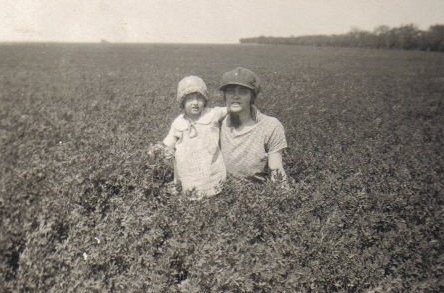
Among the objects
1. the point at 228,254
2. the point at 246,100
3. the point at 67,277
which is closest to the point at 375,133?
the point at 246,100

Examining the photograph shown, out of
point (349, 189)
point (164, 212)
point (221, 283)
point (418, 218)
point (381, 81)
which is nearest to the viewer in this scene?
point (221, 283)

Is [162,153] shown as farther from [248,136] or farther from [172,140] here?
[248,136]

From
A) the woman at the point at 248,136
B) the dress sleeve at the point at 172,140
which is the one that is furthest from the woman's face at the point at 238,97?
the dress sleeve at the point at 172,140

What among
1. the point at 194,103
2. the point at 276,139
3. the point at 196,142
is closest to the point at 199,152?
the point at 196,142

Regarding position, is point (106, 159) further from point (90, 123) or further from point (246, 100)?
point (90, 123)

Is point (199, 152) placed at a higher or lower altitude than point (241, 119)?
lower

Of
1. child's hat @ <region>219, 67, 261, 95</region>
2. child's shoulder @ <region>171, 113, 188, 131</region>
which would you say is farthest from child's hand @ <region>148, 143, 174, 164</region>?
child's hat @ <region>219, 67, 261, 95</region>
